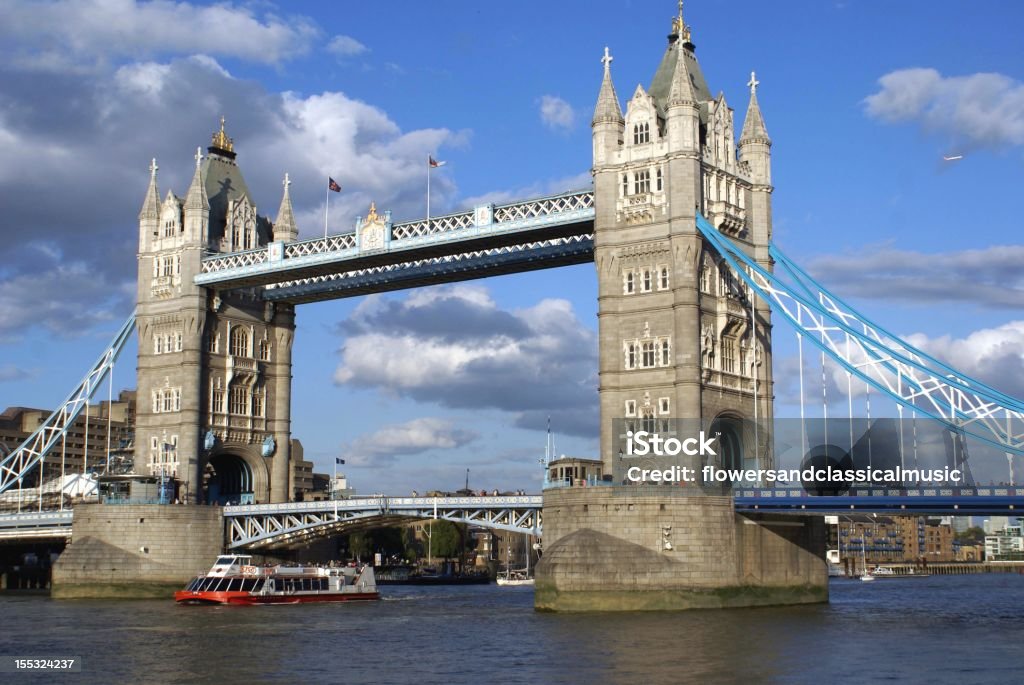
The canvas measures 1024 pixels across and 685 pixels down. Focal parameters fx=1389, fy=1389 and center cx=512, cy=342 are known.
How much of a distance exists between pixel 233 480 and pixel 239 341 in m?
10.7

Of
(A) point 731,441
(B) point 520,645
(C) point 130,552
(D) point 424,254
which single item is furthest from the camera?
(C) point 130,552

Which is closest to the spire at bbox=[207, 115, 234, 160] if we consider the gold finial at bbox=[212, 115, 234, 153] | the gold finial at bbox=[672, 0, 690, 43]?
the gold finial at bbox=[212, 115, 234, 153]

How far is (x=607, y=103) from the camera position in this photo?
79.5 metres

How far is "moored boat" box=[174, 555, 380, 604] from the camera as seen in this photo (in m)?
83.9

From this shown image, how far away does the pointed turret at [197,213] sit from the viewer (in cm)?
9962

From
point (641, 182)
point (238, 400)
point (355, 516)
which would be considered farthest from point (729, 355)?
point (238, 400)

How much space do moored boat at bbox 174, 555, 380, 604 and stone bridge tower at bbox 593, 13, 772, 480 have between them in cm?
2448

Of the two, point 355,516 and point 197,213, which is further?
point 197,213

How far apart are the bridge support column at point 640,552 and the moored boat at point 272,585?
72.7 feet

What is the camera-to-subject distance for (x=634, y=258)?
77625 mm

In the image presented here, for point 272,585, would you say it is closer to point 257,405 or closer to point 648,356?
point 257,405

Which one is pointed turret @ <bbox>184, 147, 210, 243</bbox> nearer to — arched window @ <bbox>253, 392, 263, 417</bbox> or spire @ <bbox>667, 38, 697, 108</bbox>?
arched window @ <bbox>253, 392, 263, 417</bbox>

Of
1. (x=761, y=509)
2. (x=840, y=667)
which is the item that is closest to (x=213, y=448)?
(x=761, y=509)

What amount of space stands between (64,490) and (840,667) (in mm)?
83190
